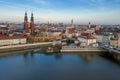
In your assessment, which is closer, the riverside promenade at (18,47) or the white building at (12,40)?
the riverside promenade at (18,47)

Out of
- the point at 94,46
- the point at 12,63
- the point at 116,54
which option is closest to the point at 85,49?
the point at 94,46

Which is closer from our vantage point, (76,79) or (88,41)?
(76,79)

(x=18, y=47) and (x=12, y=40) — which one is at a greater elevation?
(x=12, y=40)

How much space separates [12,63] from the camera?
6145 mm

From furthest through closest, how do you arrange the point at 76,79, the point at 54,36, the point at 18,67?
the point at 54,36, the point at 18,67, the point at 76,79

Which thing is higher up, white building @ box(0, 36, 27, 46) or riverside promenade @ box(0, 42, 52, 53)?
white building @ box(0, 36, 27, 46)

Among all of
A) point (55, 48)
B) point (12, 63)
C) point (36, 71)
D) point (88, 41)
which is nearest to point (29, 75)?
point (36, 71)

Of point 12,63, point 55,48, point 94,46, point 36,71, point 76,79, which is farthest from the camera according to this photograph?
point 94,46

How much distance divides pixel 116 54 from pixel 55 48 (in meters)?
2.92

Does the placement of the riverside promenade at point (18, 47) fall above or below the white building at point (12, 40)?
below

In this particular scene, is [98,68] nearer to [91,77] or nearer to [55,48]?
[91,77]

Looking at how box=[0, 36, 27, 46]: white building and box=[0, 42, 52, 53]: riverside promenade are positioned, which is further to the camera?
box=[0, 36, 27, 46]: white building

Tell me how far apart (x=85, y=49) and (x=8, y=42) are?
4329 mm

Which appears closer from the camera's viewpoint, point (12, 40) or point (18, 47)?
point (18, 47)
